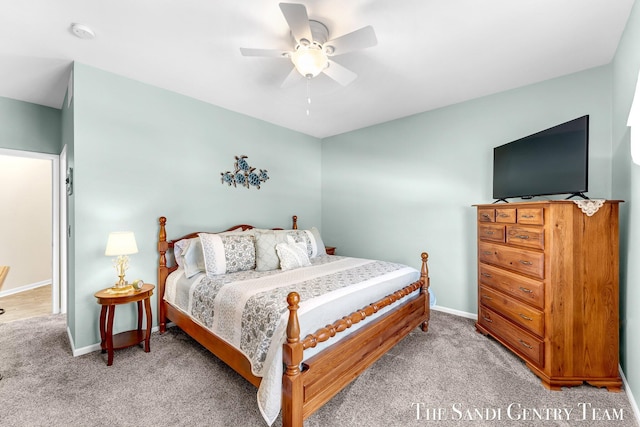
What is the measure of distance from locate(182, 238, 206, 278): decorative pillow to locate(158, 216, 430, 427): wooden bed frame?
335 mm

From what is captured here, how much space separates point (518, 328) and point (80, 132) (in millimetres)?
4248

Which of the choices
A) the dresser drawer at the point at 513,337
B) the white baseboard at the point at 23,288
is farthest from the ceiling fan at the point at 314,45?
the white baseboard at the point at 23,288

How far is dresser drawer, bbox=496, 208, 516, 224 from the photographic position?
2.39 metres

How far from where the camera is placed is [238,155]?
12.3ft

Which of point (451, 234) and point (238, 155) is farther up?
point (238, 155)

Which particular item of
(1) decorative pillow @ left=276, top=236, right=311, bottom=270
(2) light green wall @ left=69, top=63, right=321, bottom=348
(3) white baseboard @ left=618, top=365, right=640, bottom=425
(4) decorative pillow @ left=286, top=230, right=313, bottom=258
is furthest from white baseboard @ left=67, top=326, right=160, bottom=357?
(3) white baseboard @ left=618, top=365, right=640, bottom=425

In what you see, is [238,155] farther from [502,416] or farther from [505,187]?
[502,416]

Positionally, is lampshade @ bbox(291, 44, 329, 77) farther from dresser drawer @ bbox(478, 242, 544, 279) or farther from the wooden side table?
the wooden side table

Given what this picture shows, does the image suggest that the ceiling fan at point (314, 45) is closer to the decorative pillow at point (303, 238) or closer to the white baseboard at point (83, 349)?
the decorative pillow at point (303, 238)

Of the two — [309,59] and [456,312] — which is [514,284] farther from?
[309,59]

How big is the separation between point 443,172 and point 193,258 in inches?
123

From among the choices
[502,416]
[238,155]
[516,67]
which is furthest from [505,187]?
[238,155]

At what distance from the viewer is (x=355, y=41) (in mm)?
1856

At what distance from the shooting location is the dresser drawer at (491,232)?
2.54 metres
